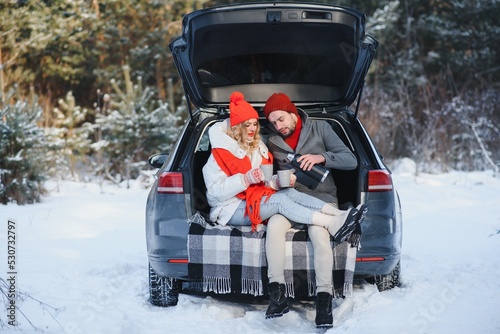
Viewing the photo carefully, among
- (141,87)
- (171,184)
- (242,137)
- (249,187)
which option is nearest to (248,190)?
(249,187)

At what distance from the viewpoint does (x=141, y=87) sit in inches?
460

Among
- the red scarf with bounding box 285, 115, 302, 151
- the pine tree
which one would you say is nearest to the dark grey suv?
the red scarf with bounding box 285, 115, 302, 151

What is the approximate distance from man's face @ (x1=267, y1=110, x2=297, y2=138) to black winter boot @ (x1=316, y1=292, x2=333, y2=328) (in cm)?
125

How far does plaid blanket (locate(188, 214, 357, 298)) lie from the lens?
3715 millimetres

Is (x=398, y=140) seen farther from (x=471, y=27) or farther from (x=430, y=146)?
(x=471, y=27)

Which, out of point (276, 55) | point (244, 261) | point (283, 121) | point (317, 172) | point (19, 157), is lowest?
point (19, 157)

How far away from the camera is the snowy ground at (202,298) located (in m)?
3.44

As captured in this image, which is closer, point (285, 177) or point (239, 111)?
point (285, 177)

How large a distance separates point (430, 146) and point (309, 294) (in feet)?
28.6

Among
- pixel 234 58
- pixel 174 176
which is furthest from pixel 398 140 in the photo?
pixel 174 176

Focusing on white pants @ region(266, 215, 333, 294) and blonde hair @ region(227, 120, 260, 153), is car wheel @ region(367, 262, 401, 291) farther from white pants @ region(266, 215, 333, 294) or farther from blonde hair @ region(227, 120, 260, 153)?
blonde hair @ region(227, 120, 260, 153)

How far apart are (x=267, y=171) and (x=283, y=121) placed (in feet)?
1.34

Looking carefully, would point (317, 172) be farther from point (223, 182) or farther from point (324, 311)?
point (324, 311)

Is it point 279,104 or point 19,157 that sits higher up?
point 279,104
